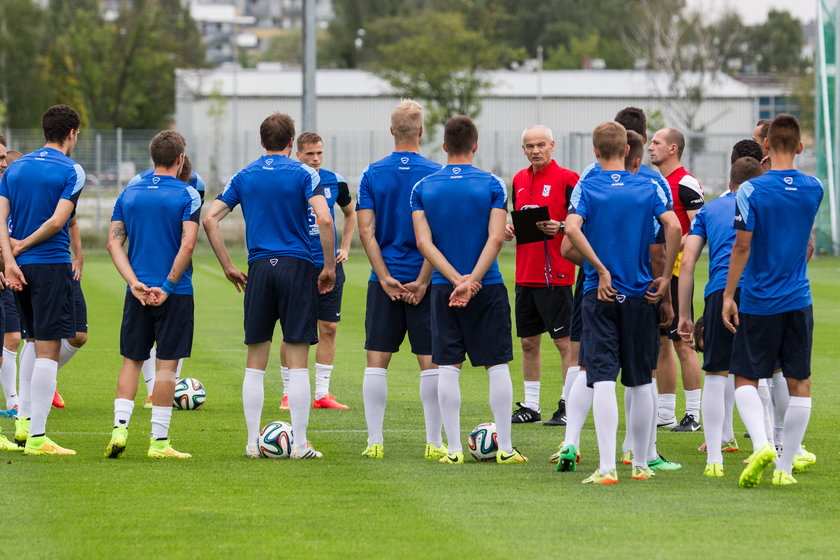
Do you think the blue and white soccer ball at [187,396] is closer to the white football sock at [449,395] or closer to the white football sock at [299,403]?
the white football sock at [299,403]

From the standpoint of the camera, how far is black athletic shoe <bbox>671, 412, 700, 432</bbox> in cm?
972

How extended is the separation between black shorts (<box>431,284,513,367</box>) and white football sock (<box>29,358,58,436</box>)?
8.28 ft

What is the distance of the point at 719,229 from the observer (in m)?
8.20

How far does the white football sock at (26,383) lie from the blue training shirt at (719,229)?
4.55 meters

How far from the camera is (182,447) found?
893 cm

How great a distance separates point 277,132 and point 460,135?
1155 millimetres

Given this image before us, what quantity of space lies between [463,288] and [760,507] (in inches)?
84.8

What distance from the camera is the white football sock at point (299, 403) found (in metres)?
8.41

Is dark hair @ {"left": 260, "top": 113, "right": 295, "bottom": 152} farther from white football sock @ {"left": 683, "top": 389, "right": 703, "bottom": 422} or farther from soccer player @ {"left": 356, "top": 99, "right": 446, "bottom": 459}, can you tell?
white football sock @ {"left": 683, "top": 389, "right": 703, "bottom": 422}

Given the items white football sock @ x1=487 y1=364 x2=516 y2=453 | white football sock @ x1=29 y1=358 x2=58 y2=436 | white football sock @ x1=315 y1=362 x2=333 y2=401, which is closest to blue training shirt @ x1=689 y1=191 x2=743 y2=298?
white football sock @ x1=487 y1=364 x2=516 y2=453

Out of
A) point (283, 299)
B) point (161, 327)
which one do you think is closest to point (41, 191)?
point (161, 327)

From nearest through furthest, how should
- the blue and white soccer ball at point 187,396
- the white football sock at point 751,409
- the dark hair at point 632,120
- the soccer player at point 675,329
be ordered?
the white football sock at point 751,409 → the dark hair at point 632,120 → the soccer player at point 675,329 → the blue and white soccer ball at point 187,396

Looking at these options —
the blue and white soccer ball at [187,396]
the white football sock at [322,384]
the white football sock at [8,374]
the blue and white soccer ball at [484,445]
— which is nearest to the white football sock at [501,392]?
the blue and white soccer ball at [484,445]

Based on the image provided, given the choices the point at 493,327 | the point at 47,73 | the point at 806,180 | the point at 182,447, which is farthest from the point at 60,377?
the point at 47,73
